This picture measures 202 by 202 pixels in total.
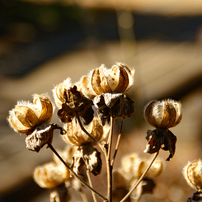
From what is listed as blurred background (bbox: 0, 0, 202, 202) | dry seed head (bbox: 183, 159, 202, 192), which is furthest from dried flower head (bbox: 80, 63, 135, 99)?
blurred background (bbox: 0, 0, 202, 202)

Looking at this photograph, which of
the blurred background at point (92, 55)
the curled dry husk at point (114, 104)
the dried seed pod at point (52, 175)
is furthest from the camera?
the blurred background at point (92, 55)

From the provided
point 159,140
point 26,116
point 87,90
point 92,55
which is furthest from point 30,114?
point 92,55

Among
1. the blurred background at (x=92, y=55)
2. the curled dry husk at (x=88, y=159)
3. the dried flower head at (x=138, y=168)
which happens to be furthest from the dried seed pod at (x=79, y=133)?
the blurred background at (x=92, y=55)

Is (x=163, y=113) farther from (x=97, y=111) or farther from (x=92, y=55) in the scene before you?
(x=92, y=55)

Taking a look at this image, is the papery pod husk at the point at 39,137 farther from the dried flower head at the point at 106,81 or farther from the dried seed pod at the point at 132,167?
the dried seed pod at the point at 132,167

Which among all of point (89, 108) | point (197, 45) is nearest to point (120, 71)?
point (89, 108)

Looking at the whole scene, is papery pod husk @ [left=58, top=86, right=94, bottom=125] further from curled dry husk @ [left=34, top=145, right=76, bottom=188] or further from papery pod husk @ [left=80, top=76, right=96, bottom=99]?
curled dry husk @ [left=34, top=145, right=76, bottom=188]
